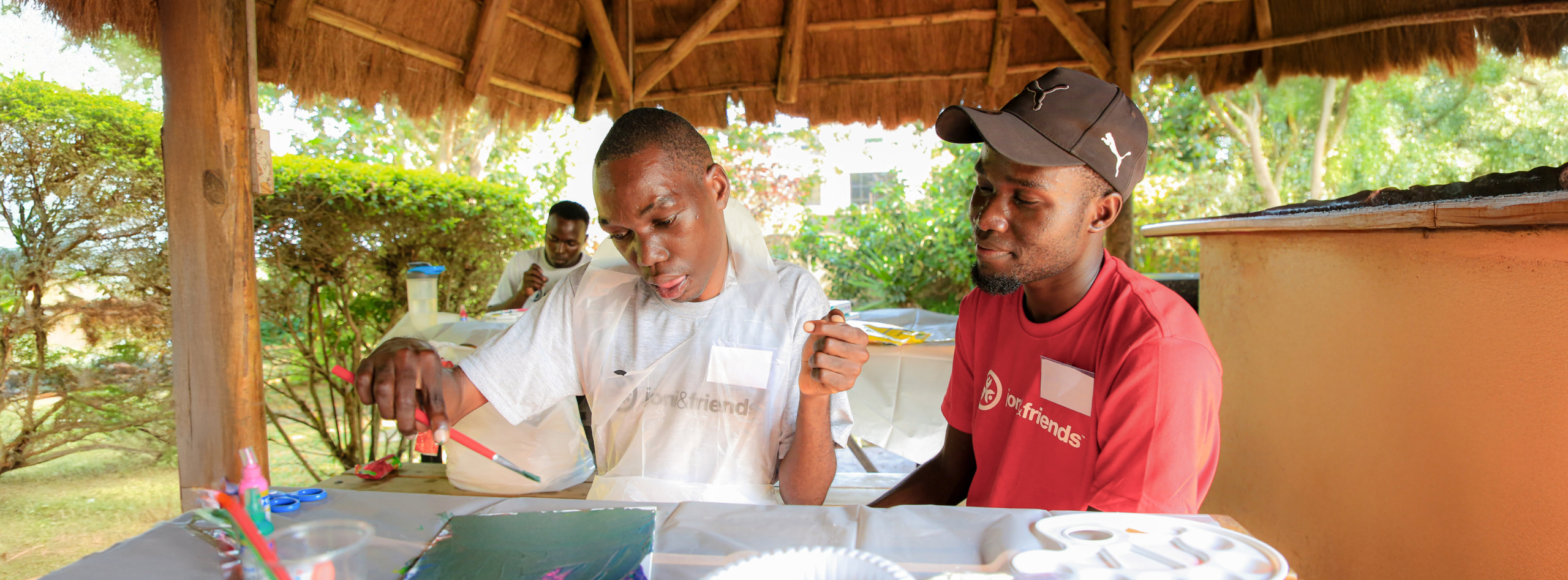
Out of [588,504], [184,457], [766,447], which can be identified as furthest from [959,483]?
[184,457]

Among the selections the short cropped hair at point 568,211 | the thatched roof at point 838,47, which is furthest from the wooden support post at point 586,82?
the short cropped hair at point 568,211

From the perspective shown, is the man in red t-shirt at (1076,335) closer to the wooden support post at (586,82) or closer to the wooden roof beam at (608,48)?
the wooden roof beam at (608,48)

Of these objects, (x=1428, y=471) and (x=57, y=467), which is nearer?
(x=1428, y=471)

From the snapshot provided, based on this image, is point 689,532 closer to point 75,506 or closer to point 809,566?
point 809,566

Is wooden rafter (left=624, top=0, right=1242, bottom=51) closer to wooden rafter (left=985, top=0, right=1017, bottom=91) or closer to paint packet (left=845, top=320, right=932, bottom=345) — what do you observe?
wooden rafter (left=985, top=0, right=1017, bottom=91)

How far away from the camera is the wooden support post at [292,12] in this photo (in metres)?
3.56

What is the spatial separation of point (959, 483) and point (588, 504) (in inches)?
36.8

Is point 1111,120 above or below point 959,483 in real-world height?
above

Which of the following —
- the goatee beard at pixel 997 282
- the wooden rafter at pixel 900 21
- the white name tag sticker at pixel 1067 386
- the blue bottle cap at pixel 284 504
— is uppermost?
the wooden rafter at pixel 900 21

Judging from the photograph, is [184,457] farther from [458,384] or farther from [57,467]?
[458,384]

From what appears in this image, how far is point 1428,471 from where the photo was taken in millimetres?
1549

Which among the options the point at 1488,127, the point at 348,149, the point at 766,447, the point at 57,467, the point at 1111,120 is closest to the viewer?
the point at 1111,120

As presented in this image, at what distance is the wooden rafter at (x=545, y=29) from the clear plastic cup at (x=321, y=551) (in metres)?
4.14

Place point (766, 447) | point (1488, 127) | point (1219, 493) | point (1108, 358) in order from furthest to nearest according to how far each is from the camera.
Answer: point (1488, 127) < point (1219, 493) < point (766, 447) < point (1108, 358)
